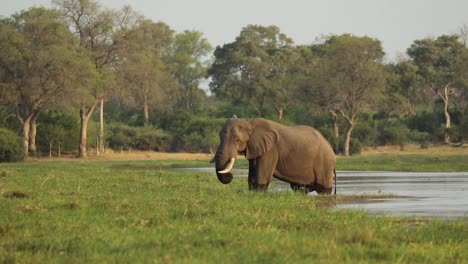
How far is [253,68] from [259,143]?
66233mm

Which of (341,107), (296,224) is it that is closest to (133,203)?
(296,224)

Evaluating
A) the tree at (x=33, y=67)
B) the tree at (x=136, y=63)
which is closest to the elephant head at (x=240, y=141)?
the tree at (x=33, y=67)

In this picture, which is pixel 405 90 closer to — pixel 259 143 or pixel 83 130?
pixel 83 130

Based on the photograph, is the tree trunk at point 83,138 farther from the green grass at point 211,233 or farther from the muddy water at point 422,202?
the green grass at point 211,233

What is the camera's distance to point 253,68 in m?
87.1

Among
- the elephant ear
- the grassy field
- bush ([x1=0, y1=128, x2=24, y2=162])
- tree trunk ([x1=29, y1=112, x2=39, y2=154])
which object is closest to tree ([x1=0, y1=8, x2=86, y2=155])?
tree trunk ([x1=29, y1=112, x2=39, y2=154])

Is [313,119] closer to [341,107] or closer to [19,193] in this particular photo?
[341,107]

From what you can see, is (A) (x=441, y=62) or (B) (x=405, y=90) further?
(B) (x=405, y=90)

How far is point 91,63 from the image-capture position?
6062 centimetres

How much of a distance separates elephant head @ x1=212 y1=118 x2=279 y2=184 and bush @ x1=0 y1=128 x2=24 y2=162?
116 feet

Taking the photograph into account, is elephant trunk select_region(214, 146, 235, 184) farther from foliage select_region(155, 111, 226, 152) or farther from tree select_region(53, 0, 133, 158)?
foliage select_region(155, 111, 226, 152)

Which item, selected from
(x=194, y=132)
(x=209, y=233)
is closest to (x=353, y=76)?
(x=194, y=132)

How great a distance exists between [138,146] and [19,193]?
53.8 meters

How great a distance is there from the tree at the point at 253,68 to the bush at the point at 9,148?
32142 millimetres
